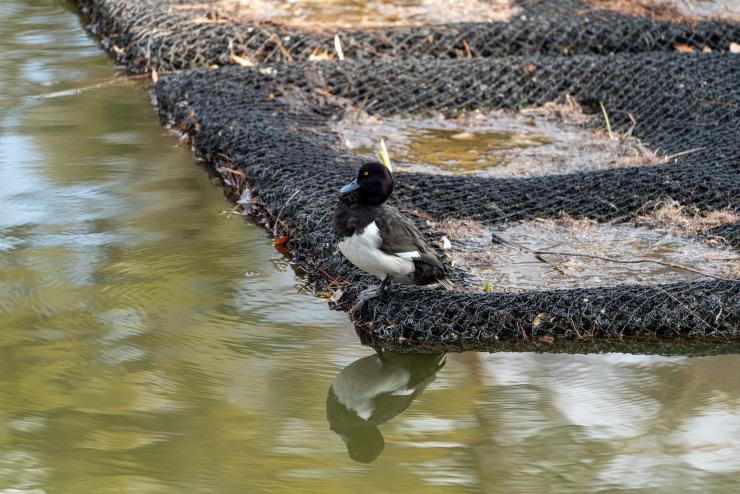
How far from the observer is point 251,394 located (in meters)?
4.17

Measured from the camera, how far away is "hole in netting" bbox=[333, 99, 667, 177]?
6.72 meters

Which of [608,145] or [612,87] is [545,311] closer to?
[608,145]

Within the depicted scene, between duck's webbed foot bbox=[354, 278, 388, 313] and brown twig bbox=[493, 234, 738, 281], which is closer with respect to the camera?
duck's webbed foot bbox=[354, 278, 388, 313]

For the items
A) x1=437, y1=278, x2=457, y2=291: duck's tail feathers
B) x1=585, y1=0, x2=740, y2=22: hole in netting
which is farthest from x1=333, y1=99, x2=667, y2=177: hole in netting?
x1=585, y1=0, x2=740, y2=22: hole in netting

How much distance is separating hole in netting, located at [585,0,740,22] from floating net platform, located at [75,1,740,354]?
1.25ft

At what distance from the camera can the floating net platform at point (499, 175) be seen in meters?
4.52

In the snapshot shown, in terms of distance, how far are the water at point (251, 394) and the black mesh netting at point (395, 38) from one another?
280cm

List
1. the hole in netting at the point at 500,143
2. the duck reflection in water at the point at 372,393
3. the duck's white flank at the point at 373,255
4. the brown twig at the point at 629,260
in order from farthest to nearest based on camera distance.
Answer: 1. the hole in netting at the point at 500,143
2. the brown twig at the point at 629,260
3. the duck's white flank at the point at 373,255
4. the duck reflection in water at the point at 372,393

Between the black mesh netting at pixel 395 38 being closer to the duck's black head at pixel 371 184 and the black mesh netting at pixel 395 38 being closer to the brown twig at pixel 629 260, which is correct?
the brown twig at pixel 629 260

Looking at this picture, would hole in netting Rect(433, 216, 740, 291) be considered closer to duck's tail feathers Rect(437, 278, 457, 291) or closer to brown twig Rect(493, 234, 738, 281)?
brown twig Rect(493, 234, 738, 281)

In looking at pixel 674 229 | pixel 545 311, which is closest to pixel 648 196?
pixel 674 229

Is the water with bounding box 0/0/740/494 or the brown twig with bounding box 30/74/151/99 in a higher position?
the brown twig with bounding box 30/74/151/99

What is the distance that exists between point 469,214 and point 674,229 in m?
1.04

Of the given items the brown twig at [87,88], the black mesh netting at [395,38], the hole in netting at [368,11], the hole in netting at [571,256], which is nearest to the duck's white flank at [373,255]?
the hole in netting at [571,256]
